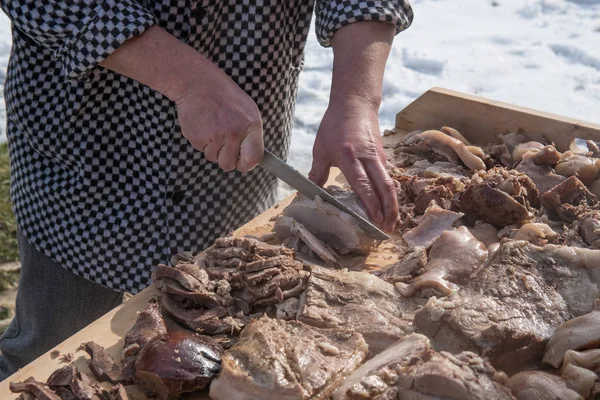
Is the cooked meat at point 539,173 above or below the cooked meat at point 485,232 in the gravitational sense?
above

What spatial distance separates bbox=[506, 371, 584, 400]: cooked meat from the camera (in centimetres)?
175

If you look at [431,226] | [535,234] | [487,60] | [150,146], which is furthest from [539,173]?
[487,60]

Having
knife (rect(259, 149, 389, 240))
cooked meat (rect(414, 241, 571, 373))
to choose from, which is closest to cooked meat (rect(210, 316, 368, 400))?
cooked meat (rect(414, 241, 571, 373))

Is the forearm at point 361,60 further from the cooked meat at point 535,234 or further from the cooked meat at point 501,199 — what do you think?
the cooked meat at point 535,234

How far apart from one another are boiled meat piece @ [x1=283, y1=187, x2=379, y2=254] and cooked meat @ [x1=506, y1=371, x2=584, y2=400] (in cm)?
80

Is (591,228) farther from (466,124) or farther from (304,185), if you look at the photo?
(466,124)

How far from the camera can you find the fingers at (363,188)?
2543 millimetres

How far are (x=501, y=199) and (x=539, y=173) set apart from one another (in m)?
0.42

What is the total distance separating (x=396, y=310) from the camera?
2098mm

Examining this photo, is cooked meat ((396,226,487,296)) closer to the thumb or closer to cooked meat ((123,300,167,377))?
the thumb

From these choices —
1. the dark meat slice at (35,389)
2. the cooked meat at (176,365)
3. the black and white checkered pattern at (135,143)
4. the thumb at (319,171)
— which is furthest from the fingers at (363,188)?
the dark meat slice at (35,389)

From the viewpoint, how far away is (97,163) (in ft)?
9.32

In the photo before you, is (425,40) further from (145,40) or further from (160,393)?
(160,393)

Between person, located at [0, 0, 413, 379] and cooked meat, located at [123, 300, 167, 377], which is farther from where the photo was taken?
person, located at [0, 0, 413, 379]
